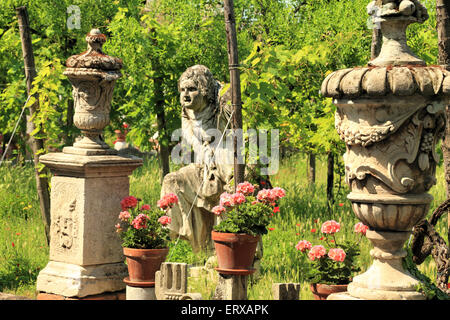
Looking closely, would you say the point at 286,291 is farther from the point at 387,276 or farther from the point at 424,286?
the point at 424,286

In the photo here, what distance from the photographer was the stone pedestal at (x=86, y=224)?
7289 mm

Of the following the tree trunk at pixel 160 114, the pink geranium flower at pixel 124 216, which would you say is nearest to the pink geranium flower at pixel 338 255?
the pink geranium flower at pixel 124 216

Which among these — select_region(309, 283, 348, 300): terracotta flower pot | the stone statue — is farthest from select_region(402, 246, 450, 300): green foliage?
the stone statue

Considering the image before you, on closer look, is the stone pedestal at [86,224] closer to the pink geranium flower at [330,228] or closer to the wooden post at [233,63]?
the wooden post at [233,63]

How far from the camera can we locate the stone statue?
320 inches

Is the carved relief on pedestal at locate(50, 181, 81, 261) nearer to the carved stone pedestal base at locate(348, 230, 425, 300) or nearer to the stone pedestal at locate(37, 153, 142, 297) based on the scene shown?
the stone pedestal at locate(37, 153, 142, 297)

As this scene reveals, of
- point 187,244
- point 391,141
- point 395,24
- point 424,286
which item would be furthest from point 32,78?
point 424,286

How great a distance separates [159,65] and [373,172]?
22.5 feet

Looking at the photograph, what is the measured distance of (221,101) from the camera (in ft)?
26.9

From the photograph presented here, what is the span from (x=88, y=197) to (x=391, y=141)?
10.8 ft

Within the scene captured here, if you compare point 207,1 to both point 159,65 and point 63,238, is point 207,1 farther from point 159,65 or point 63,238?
point 63,238

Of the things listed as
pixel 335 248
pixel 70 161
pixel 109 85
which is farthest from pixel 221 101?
pixel 335 248

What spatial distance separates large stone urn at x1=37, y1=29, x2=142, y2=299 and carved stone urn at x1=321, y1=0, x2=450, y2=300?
2.82 metres

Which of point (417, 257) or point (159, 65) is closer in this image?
point (417, 257)
